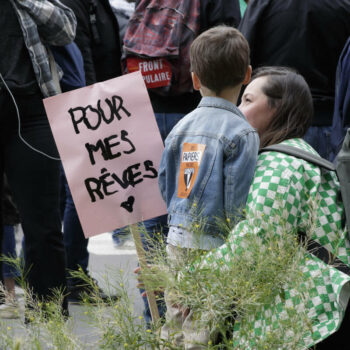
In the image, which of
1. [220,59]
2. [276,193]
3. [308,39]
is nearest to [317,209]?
[276,193]

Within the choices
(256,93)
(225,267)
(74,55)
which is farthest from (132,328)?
(74,55)

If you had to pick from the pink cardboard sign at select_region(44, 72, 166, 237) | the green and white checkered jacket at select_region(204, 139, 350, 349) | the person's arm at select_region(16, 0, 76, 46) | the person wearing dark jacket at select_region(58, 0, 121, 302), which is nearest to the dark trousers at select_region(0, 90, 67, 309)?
the person's arm at select_region(16, 0, 76, 46)

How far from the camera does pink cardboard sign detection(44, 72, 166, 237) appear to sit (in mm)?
2793

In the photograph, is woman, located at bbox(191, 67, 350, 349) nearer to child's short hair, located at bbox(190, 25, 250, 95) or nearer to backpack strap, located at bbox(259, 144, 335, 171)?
backpack strap, located at bbox(259, 144, 335, 171)

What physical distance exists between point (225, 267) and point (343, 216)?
769 millimetres

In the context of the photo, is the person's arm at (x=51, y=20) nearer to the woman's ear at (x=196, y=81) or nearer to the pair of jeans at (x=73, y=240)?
the woman's ear at (x=196, y=81)

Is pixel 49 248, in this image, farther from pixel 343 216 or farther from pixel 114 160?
pixel 343 216

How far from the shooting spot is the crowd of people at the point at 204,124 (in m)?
2.08

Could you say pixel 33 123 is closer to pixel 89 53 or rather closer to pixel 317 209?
pixel 89 53

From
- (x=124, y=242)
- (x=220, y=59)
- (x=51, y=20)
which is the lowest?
(x=124, y=242)

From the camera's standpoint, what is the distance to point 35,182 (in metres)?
3.62

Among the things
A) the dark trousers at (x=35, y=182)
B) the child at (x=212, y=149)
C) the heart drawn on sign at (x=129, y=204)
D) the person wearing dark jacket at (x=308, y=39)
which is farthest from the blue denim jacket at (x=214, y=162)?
the person wearing dark jacket at (x=308, y=39)

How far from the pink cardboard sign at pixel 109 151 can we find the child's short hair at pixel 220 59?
1.41 feet

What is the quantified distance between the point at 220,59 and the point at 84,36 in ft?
8.01
